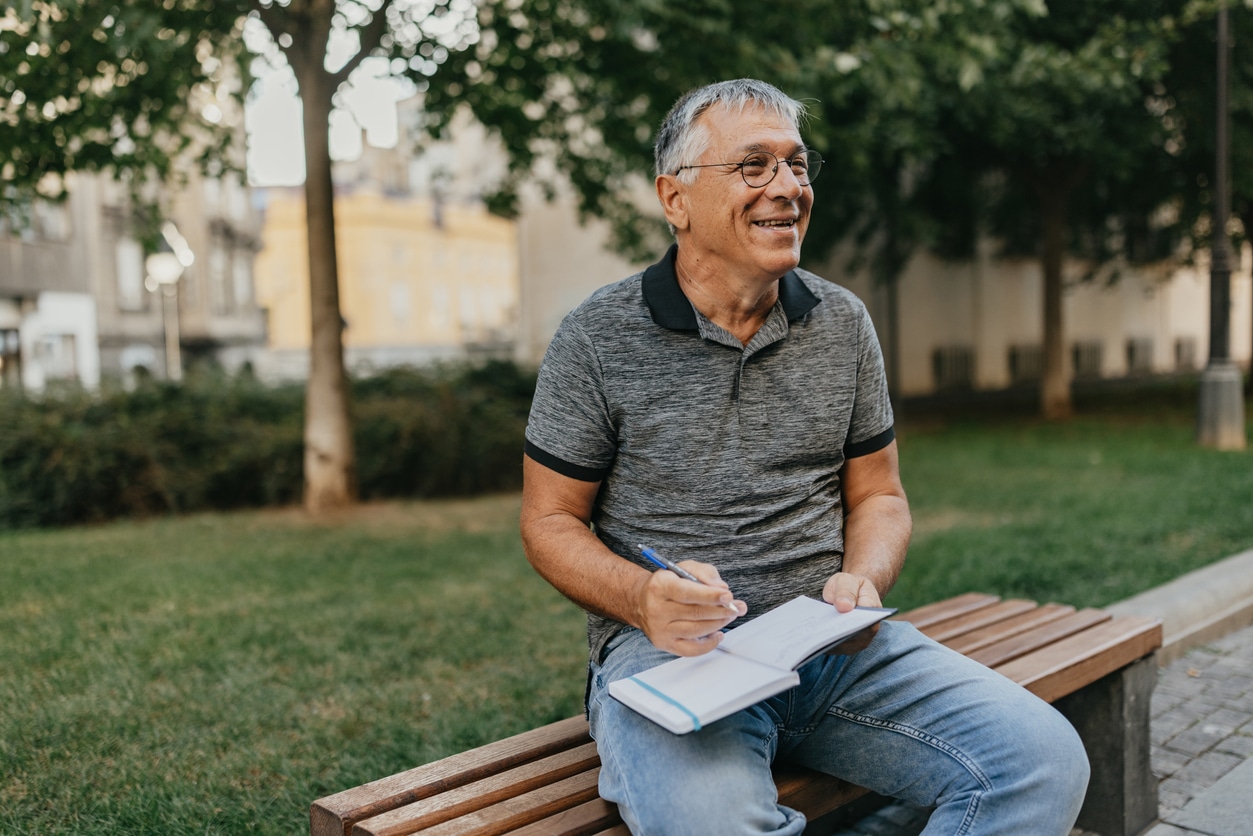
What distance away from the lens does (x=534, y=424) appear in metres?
2.50

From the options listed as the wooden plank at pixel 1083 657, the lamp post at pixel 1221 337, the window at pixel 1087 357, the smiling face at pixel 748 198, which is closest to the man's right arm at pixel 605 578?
the smiling face at pixel 748 198

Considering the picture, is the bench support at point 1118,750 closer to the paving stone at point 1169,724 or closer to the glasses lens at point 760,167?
the paving stone at point 1169,724

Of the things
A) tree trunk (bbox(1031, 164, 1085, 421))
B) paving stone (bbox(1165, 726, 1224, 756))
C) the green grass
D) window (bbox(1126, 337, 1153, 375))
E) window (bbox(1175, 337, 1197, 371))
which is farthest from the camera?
window (bbox(1175, 337, 1197, 371))

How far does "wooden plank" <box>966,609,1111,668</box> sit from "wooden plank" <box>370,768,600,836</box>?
1.30 metres

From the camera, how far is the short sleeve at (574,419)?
8.04ft

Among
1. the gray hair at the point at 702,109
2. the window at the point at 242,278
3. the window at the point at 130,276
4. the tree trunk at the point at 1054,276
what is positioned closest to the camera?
the gray hair at the point at 702,109

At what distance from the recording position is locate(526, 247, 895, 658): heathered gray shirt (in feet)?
8.06

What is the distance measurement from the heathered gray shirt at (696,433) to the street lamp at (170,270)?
10.9 metres

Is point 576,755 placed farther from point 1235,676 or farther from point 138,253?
point 138,253

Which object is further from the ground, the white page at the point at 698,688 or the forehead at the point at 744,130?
the forehead at the point at 744,130

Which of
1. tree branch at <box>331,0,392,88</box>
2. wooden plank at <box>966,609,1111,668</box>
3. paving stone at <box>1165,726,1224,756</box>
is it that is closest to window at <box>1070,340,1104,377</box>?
tree branch at <box>331,0,392,88</box>

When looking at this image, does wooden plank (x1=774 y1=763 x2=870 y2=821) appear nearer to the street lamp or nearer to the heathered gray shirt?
the heathered gray shirt

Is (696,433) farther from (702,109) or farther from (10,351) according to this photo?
(10,351)

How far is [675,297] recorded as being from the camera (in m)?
2.54
